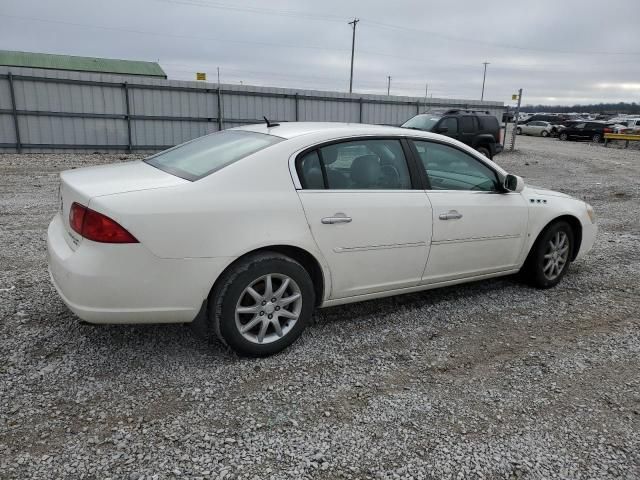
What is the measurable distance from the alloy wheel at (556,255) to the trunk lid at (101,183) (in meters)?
3.46

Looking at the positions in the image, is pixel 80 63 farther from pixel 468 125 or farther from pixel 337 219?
pixel 337 219

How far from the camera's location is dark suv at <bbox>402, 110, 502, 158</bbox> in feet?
50.3

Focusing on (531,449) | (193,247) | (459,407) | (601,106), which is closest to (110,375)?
(193,247)

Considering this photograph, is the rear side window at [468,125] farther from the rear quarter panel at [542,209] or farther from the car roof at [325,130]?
the car roof at [325,130]

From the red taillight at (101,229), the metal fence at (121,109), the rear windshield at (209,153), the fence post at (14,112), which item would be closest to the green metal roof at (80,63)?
the metal fence at (121,109)

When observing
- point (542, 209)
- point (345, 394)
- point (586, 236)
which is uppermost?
point (542, 209)

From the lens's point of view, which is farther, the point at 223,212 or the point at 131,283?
the point at 223,212

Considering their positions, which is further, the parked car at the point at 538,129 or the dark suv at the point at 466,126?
the parked car at the point at 538,129

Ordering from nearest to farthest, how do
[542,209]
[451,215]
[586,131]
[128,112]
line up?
[451,215], [542,209], [128,112], [586,131]

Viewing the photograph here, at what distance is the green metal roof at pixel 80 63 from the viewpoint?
1540 inches

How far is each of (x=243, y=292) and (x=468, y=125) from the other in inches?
555

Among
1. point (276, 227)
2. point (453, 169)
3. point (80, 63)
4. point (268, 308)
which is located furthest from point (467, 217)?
point (80, 63)

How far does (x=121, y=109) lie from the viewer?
53.8 ft

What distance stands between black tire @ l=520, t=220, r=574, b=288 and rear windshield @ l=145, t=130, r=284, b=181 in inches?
108
